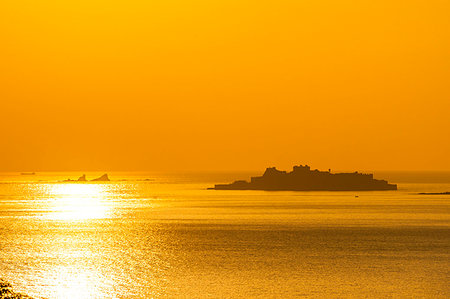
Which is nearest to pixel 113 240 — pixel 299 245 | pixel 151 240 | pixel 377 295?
pixel 151 240

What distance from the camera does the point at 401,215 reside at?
378 feet

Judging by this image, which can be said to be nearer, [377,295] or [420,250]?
[377,295]

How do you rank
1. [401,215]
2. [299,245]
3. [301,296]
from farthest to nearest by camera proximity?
[401,215] < [299,245] < [301,296]

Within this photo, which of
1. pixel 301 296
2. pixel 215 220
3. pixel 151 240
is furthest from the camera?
pixel 215 220

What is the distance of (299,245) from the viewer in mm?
71438

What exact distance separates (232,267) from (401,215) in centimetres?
6562

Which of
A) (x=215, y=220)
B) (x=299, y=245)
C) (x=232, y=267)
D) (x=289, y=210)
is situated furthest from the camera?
(x=289, y=210)

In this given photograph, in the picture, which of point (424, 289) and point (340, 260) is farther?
point (340, 260)

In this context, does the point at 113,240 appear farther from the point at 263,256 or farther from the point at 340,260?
the point at 340,260

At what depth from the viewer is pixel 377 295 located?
4344 cm

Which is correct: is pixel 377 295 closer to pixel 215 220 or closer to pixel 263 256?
pixel 263 256

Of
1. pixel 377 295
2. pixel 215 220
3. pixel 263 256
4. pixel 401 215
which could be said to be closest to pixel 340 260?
pixel 263 256

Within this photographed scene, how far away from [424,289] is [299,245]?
26.5 metres

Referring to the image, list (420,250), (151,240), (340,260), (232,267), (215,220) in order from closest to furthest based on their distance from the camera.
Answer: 1. (232,267)
2. (340,260)
3. (420,250)
4. (151,240)
5. (215,220)
